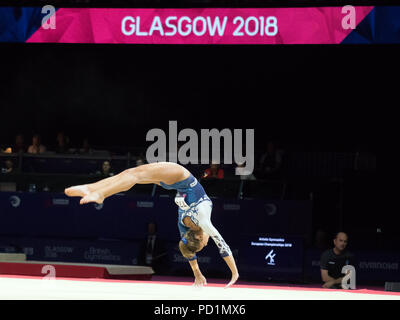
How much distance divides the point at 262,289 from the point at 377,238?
4876mm

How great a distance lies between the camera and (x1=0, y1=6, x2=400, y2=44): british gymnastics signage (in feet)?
40.8

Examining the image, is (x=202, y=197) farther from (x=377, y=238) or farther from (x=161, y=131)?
(x=161, y=131)

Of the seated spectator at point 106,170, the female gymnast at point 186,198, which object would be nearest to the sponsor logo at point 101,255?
the seated spectator at point 106,170

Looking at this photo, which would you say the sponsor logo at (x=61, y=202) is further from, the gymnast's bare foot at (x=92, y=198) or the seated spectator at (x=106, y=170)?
the gymnast's bare foot at (x=92, y=198)

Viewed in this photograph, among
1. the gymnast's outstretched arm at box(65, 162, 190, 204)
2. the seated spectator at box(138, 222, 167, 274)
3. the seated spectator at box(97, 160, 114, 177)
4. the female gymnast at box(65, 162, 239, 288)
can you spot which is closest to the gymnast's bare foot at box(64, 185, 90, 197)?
the gymnast's outstretched arm at box(65, 162, 190, 204)

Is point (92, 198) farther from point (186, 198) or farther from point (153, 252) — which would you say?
point (153, 252)

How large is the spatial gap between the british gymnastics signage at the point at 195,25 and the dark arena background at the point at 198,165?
0.10 meters

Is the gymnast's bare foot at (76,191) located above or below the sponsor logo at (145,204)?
above

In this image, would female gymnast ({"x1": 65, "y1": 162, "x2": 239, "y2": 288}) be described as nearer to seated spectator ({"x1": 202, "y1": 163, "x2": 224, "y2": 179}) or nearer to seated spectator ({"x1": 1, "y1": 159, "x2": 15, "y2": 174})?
seated spectator ({"x1": 202, "y1": 163, "x2": 224, "y2": 179})

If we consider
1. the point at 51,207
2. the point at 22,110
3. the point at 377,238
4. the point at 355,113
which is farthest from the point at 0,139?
the point at 377,238

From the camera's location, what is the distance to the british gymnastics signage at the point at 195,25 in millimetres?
12445

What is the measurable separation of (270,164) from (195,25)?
116 inches

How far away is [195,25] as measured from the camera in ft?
42.7

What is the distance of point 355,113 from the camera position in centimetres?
1550
